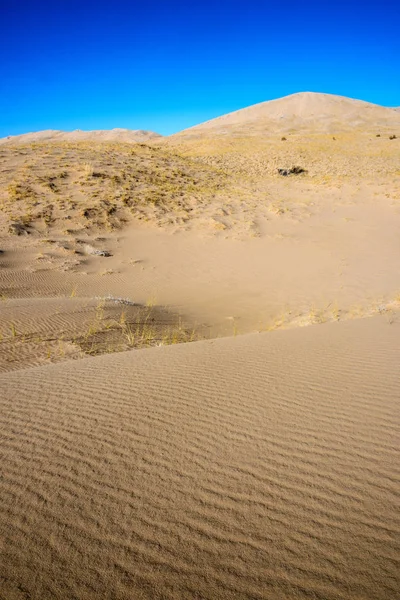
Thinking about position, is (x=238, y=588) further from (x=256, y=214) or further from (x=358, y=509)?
(x=256, y=214)

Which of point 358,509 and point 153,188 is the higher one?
point 153,188

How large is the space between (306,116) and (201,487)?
7668 centimetres

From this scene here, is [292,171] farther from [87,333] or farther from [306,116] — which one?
[306,116]

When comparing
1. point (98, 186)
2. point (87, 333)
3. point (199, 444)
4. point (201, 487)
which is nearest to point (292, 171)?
point (98, 186)

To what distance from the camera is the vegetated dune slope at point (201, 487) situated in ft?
4.69

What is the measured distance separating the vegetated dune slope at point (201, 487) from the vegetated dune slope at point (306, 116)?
51414 mm

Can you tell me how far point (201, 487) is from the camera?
1911 millimetres

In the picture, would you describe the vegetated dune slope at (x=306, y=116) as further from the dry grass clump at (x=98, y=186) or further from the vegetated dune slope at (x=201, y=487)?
the vegetated dune slope at (x=201, y=487)

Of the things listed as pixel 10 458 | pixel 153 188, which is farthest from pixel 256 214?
pixel 10 458

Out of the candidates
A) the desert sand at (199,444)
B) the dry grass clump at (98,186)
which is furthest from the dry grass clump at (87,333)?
the dry grass clump at (98,186)

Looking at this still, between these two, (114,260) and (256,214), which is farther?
(256,214)

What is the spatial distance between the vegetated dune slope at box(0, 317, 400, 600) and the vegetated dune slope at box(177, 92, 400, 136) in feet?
169

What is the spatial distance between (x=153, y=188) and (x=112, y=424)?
66.4 ft

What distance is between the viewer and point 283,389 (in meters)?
3.20
